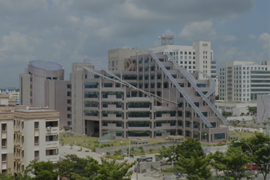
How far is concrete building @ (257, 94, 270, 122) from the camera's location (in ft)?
418

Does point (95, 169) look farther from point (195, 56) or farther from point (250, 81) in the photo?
point (250, 81)

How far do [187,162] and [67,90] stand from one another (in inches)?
3090

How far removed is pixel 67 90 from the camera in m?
115

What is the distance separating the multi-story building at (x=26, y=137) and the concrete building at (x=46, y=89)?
63.4 meters

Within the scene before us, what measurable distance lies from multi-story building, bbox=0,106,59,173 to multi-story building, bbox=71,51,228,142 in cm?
4193

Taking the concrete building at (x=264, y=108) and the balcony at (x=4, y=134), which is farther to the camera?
the concrete building at (x=264, y=108)

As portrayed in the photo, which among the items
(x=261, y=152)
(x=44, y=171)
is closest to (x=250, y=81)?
(x=261, y=152)

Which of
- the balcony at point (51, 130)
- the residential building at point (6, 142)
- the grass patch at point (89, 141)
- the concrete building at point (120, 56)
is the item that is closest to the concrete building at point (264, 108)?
the concrete building at point (120, 56)

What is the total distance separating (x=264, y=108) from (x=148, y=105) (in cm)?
5419

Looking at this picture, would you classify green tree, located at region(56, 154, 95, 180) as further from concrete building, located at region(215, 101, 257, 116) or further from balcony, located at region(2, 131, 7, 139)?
concrete building, located at region(215, 101, 257, 116)

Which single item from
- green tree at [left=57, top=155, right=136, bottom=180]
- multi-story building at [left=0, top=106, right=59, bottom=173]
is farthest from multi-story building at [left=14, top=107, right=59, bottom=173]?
green tree at [left=57, top=155, right=136, bottom=180]

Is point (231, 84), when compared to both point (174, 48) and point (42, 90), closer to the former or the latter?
point (174, 48)

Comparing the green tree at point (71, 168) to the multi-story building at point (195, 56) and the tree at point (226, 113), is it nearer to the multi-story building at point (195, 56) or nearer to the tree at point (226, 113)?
the tree at point (226, 113)

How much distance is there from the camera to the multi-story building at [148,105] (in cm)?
8900
